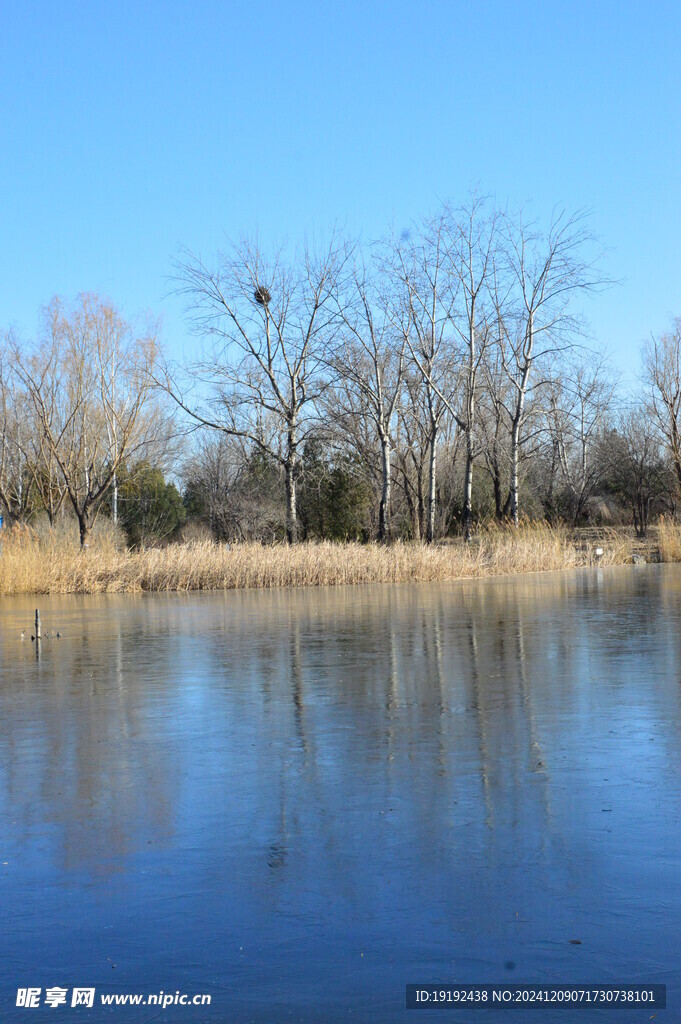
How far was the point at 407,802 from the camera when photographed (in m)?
5.97

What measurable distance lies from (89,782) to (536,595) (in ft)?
53.4

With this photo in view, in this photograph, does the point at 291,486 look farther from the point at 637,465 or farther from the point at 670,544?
the point at 637,465

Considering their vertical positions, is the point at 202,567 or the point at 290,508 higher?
the point at 290,508

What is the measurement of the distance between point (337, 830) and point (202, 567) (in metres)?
22.3

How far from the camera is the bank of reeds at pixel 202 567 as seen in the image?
26.6 metres

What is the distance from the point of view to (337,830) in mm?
5465

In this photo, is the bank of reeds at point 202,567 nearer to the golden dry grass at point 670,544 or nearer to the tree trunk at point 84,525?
the tree trunk at point 84,525

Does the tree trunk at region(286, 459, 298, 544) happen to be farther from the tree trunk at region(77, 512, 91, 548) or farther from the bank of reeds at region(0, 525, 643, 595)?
the bank of reeds at region(0, 525, 643, 595)

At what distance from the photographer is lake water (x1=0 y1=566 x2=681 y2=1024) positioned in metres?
3.86

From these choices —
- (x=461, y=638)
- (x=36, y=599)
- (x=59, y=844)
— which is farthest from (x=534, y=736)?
(x=36, y=599)

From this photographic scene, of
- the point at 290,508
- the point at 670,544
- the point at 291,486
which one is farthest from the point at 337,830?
the point at 291,486

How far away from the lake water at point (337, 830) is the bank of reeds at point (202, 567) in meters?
15.0

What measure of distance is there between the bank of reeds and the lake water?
49.1 ft

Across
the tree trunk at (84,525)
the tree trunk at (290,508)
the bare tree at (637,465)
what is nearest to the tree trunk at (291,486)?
the tree trunk at (290,508)
